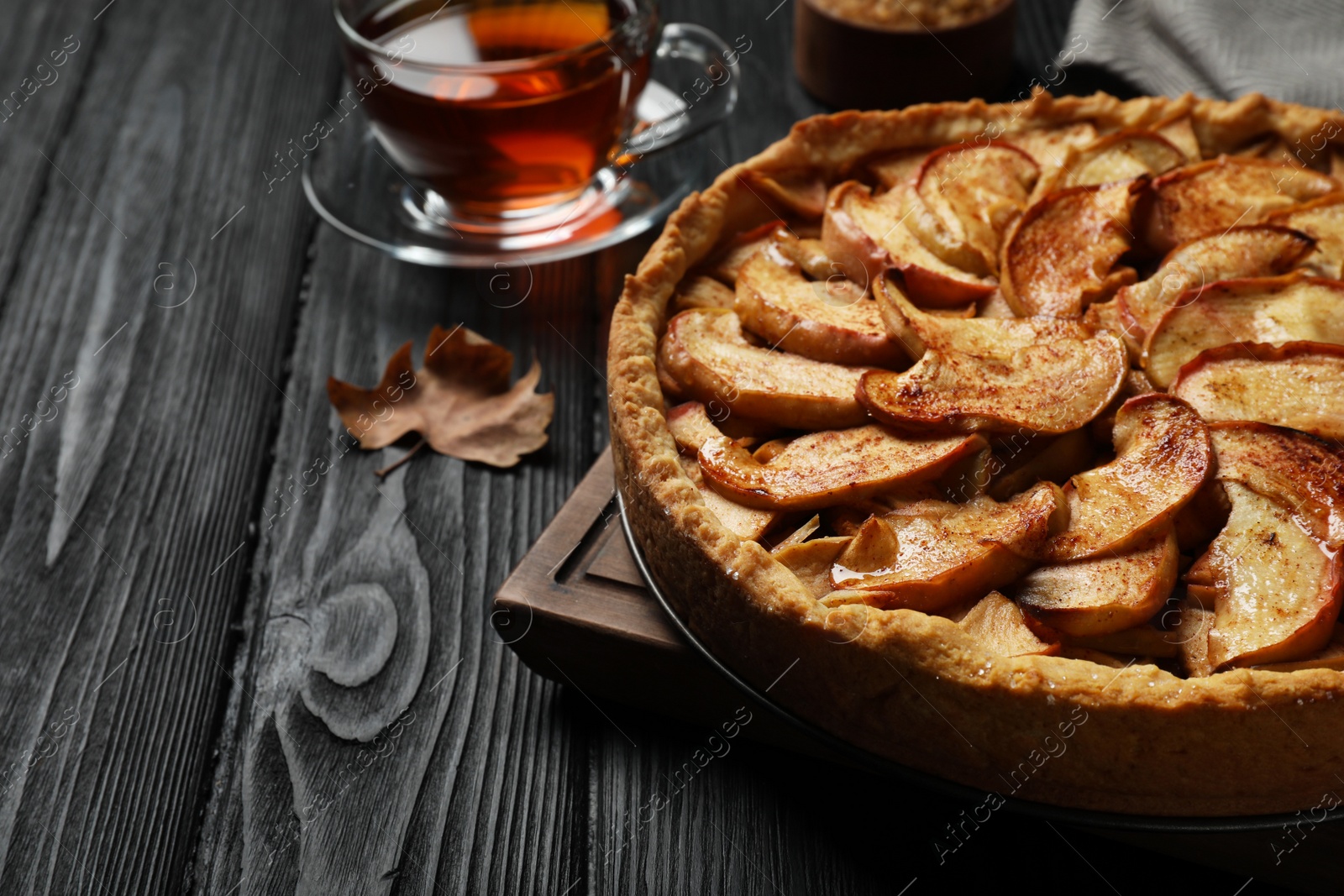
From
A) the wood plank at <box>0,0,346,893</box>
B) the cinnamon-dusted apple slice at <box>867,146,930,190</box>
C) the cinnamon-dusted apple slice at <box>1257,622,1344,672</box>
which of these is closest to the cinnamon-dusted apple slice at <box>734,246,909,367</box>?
the cinnamon-dusted apple slice at <box>867,146,930,190</box>

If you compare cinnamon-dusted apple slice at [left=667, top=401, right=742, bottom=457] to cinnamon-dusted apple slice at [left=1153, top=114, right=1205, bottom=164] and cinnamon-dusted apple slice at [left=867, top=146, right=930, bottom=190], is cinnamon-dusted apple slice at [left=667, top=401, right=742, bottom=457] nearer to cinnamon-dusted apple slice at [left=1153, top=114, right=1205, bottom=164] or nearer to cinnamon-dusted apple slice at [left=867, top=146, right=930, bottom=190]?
cinnamon-dusted apple slice at [left=867, top=146, right=930, bottom=190]

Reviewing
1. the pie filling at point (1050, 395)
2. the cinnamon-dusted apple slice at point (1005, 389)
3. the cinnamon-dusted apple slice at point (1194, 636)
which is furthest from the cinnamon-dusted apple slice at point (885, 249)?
the cinnamon-dusted apple slice at point (1194, 636)

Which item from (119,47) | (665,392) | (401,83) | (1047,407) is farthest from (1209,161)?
(119,47)

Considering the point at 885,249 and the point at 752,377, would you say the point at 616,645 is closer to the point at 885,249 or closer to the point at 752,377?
the point at 752,377

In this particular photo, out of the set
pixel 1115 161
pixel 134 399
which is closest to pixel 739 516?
pixel 1115 161

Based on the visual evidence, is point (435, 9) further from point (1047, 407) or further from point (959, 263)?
point (1047, 407)

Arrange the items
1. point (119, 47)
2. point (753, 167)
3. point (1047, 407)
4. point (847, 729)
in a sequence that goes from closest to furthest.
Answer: point (847, 729) → point (1047, 407) → point (753, 167) → point (119, 47)
